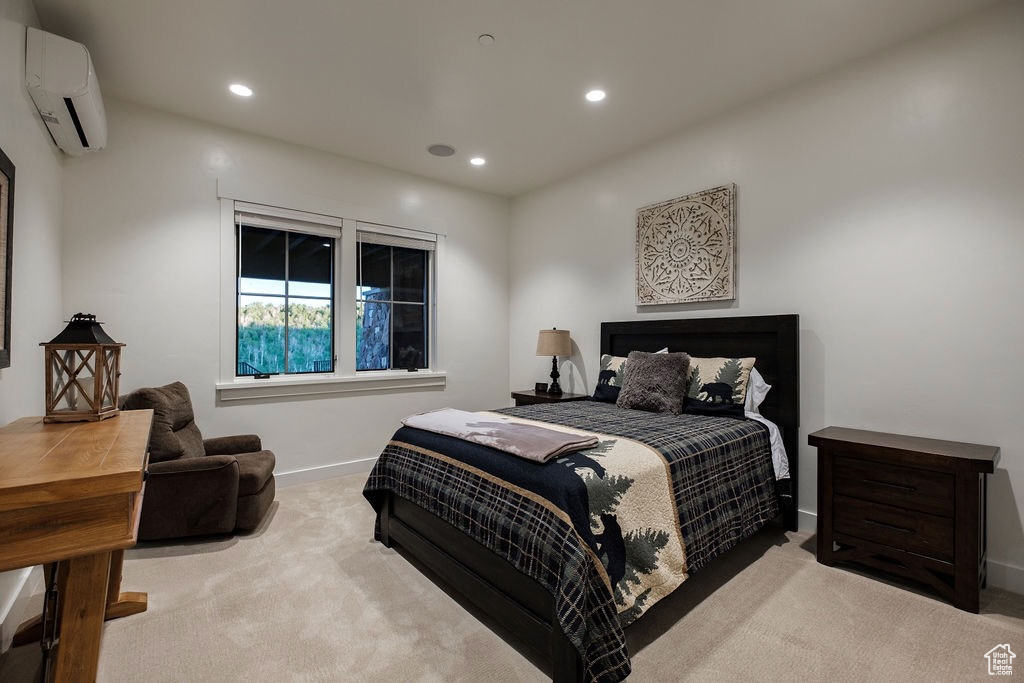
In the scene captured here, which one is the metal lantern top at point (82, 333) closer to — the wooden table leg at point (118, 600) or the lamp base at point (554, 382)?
the wooden table leg at point (118, 600)

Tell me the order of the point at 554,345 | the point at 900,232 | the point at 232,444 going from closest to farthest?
the point at 900,232, the point at 232,444, the point at 554,345

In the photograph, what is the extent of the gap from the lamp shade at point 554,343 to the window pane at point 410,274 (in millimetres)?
1241

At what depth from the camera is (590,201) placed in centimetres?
428

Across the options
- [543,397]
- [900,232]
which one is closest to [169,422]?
[543,397]

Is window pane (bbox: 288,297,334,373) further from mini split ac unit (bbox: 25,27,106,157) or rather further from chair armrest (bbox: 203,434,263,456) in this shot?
mini split ac unit (bbox: 25,27,106,157)

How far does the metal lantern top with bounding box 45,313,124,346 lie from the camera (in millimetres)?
1869

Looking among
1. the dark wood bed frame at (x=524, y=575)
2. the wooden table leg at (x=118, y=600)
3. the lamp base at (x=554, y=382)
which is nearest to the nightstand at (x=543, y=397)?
the lamp base at (x=554, y=382)

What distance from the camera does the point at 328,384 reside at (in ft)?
12.8

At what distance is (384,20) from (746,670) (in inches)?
125

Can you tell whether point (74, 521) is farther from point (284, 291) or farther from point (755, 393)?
point (755, 393)

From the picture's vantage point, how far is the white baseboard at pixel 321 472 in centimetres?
368

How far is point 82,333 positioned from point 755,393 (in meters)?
3.43

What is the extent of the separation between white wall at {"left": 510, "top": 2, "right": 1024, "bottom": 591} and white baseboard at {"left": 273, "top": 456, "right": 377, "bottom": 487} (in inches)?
115

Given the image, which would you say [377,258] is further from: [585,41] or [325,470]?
[585,41]
